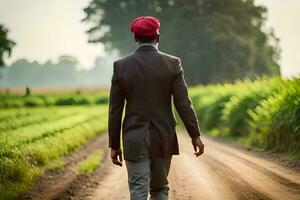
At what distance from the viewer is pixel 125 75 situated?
5.48m

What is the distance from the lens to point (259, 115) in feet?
52.6

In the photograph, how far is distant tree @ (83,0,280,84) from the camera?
2265 inches

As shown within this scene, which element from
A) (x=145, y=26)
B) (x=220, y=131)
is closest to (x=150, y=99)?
(x=145, y=26)

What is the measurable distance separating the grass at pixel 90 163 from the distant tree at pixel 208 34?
41872 millimetres

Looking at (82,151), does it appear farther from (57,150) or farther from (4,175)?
(4,175)

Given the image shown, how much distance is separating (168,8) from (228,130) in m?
43.1

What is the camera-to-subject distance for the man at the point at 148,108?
5.43 metres

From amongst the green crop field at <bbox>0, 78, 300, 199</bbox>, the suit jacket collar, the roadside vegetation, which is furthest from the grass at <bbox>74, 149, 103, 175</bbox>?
the suit jacket collar

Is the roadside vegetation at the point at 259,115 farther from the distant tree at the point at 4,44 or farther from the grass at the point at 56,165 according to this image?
the distant tree at the point at 4,44

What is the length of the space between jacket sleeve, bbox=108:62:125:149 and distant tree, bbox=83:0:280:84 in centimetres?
5059

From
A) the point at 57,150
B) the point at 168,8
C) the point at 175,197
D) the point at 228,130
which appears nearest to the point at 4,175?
the point at 175,197

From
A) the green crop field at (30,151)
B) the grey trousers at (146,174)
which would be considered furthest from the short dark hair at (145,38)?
the green crop field at (30,151)

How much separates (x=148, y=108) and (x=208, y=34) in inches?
→ 2057

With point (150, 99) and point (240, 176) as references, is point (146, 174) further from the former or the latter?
point (240, 176)
